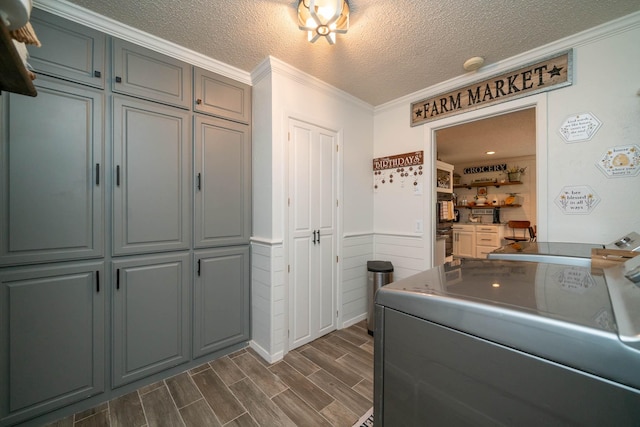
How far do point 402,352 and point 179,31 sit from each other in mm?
2352

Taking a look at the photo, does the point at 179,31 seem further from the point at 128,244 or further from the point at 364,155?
the point at 364,155

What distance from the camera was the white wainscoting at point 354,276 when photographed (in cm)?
263

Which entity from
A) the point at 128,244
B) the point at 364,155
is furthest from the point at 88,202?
the point at 364,155

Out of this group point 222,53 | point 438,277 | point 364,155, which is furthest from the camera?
point 364,155

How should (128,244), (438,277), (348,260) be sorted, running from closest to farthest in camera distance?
(438,277) < (128,244) < (348,260)

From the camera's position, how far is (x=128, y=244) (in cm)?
168

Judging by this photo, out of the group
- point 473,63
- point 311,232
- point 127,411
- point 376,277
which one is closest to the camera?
point 127,411

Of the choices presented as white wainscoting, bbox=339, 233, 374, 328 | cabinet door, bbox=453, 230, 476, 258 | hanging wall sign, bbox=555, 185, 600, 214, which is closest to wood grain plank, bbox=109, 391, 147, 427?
white wainscoting, bbox=339, 233, 374, 328

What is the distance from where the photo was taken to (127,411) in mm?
1524

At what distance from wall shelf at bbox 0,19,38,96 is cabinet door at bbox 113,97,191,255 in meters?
0.98

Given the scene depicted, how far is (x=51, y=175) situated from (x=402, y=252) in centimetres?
292

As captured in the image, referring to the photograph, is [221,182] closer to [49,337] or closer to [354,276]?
[49,337]

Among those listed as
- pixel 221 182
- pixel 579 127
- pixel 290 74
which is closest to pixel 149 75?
pixel 221 182

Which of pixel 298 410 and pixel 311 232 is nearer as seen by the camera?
pixel 298 410
